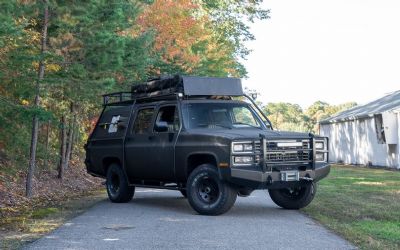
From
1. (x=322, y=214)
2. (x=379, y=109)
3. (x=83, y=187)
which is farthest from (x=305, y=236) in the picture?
(x=379, y=109)

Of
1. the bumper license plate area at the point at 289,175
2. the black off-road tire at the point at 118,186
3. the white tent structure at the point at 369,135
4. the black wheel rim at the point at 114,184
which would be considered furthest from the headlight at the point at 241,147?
the white tent structure at the point at 369,135

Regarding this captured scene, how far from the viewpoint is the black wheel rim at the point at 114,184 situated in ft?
42.3

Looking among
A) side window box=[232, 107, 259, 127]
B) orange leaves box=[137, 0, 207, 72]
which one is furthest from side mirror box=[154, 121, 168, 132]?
orange leaves box=[137, 0, 207, 72]

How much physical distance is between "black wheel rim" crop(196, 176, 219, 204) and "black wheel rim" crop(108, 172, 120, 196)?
10.0 feet

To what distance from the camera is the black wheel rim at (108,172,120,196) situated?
42.3 feet

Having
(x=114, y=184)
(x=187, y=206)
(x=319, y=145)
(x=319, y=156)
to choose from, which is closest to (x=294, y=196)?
(x=319, y=156)

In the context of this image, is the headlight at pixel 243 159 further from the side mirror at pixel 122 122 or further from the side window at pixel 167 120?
the side mirror at pixel 122 122

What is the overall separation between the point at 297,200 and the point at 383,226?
7.57ft

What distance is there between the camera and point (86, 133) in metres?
25.7

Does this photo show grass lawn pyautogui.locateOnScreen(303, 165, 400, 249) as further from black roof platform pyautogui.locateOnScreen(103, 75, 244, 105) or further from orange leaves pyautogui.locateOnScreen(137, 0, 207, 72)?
orange leaves pyautogui.locateOnScreen(137, 0, 207, 72)

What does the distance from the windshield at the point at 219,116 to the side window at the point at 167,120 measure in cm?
28

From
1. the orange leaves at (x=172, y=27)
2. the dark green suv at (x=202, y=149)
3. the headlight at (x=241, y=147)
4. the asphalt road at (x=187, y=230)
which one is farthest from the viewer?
the orange leaves at (x=172, y=27)

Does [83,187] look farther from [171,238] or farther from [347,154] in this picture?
[347,154]

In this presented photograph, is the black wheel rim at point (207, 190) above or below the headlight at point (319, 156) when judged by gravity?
below
